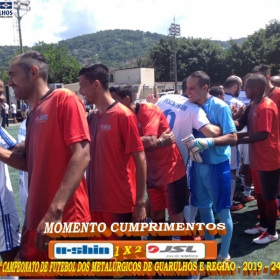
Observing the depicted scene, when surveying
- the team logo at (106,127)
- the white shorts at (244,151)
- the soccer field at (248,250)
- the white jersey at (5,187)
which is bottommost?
the soccer field at (248,250)

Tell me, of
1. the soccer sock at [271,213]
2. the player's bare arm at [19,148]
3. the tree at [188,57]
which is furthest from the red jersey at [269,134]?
the tree at [188,57]

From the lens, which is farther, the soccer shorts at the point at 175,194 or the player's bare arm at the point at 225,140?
the soccer shorts at the point at 175,194

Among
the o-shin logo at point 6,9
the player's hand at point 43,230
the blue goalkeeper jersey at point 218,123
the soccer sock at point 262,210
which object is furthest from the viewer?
the o-shin logo at point 6,9

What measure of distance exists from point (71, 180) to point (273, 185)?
118 inches

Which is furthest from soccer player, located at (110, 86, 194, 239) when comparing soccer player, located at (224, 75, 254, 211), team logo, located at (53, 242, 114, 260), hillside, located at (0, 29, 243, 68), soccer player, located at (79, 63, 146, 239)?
hillside, located at (0, 29, 243, 68)

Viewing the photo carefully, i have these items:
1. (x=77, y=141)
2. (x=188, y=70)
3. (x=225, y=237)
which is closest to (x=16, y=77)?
(x=77, y=141)

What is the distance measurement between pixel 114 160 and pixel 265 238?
2.54 meters

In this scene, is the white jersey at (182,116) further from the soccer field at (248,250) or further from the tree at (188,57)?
the tree at (188,57)

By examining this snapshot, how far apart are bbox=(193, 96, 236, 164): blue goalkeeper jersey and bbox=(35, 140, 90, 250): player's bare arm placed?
1826 mm

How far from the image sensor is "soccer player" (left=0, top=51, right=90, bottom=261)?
6.87ft

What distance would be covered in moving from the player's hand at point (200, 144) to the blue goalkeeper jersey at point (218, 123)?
9.3 inches

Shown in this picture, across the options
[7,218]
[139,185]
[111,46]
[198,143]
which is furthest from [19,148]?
[111,46]

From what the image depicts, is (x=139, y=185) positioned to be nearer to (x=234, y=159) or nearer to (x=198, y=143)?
(x=198, y=143)

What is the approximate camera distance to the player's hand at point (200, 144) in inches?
133
